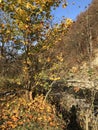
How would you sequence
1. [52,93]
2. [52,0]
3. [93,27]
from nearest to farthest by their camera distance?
[52,0]
[52,93]
[93,27]

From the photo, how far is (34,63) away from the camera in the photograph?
42.0 ft

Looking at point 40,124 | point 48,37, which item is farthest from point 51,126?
point 48,37

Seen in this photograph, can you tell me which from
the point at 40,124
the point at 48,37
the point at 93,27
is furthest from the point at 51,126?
the point at 93,27

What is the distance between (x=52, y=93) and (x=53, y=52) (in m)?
1.60

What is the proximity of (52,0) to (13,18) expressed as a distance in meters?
1.42

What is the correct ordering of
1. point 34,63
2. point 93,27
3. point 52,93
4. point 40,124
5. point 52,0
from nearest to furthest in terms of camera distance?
point 40,124, point 52,0, point 34,63, point 52,93, point 93,27

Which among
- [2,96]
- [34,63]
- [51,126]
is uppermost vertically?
[34,63]

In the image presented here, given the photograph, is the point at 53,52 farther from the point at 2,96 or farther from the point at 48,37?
the point at 2,96

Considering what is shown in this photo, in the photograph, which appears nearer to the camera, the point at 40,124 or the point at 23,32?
the point at 40,124

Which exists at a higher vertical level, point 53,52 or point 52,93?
point 53,52

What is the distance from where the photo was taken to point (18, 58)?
42.7ft

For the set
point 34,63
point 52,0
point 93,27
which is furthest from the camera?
point 93,27

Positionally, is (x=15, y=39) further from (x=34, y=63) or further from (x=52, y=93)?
(x=52, y=93)

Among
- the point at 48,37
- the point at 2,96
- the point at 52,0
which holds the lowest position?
the point at 2,96
